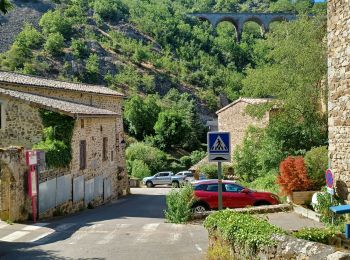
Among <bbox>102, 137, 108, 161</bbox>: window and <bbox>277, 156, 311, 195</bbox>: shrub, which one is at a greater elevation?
<bbox>102, 137, 108, 161</bbox>: window

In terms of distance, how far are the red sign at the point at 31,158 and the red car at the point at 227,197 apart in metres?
5.61

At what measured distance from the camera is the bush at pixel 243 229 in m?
7.35

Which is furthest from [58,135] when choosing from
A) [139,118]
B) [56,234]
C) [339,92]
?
[139,118]

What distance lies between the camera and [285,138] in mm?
26750

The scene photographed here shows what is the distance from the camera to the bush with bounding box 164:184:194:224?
15.4 m

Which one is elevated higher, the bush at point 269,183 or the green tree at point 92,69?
the green tree at point 92,69

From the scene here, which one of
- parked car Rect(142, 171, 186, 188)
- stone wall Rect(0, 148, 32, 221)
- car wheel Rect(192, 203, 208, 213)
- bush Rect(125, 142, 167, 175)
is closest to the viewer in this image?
stone wall Rect(0, 148, 32, 221)

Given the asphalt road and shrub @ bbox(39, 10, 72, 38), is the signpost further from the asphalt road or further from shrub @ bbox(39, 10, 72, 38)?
shrub @ bbox(39, 10, 72, 38)

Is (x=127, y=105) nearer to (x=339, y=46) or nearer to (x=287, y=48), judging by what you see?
(x=287, y=48)

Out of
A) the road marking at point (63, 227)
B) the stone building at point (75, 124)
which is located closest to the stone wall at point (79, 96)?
the stone building at point (75, 124)

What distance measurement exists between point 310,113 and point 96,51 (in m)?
55.1

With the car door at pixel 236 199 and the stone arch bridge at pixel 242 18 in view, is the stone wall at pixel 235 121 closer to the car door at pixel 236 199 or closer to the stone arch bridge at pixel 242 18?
the car door at pixel 236 199

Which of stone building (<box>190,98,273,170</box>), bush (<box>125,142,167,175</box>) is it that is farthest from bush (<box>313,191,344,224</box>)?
bush (<box>125,142,167,175</box>)

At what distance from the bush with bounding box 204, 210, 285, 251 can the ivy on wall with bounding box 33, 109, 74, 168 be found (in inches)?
462
